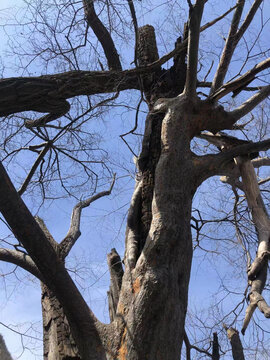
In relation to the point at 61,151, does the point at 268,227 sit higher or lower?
lower

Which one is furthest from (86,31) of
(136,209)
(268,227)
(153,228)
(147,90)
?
(268,227)

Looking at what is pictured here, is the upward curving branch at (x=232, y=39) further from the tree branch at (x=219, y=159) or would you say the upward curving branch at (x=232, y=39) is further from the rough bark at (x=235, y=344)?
the rough bark at (x=235, y=344)

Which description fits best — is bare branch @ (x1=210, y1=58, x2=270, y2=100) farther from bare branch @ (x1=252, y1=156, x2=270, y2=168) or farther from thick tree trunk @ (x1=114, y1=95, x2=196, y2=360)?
bare branch @ (x1=252, y1=156, x2=270, y2=168)

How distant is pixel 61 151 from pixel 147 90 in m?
1.27

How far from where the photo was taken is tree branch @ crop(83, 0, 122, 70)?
425 centimetres

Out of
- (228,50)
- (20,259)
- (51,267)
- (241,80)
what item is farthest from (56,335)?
(228,50)

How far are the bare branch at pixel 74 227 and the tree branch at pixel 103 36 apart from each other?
5.10 ft

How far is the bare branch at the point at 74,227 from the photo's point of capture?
3.62 metres

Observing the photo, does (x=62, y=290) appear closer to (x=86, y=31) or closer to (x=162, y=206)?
(x=162, y=206)

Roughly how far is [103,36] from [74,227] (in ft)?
7.14

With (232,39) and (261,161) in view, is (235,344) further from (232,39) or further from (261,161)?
(232,39)

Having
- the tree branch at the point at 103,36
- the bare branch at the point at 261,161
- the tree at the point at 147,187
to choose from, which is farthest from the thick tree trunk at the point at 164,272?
the bare branch at the point at 261,161

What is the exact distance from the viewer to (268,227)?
153 inches

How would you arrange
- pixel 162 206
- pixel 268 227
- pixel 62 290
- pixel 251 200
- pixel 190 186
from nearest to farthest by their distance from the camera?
pixel 62 290 → pixel 162 206 → pixel 190 186 → pixel 268 227 → pixel 251 200
